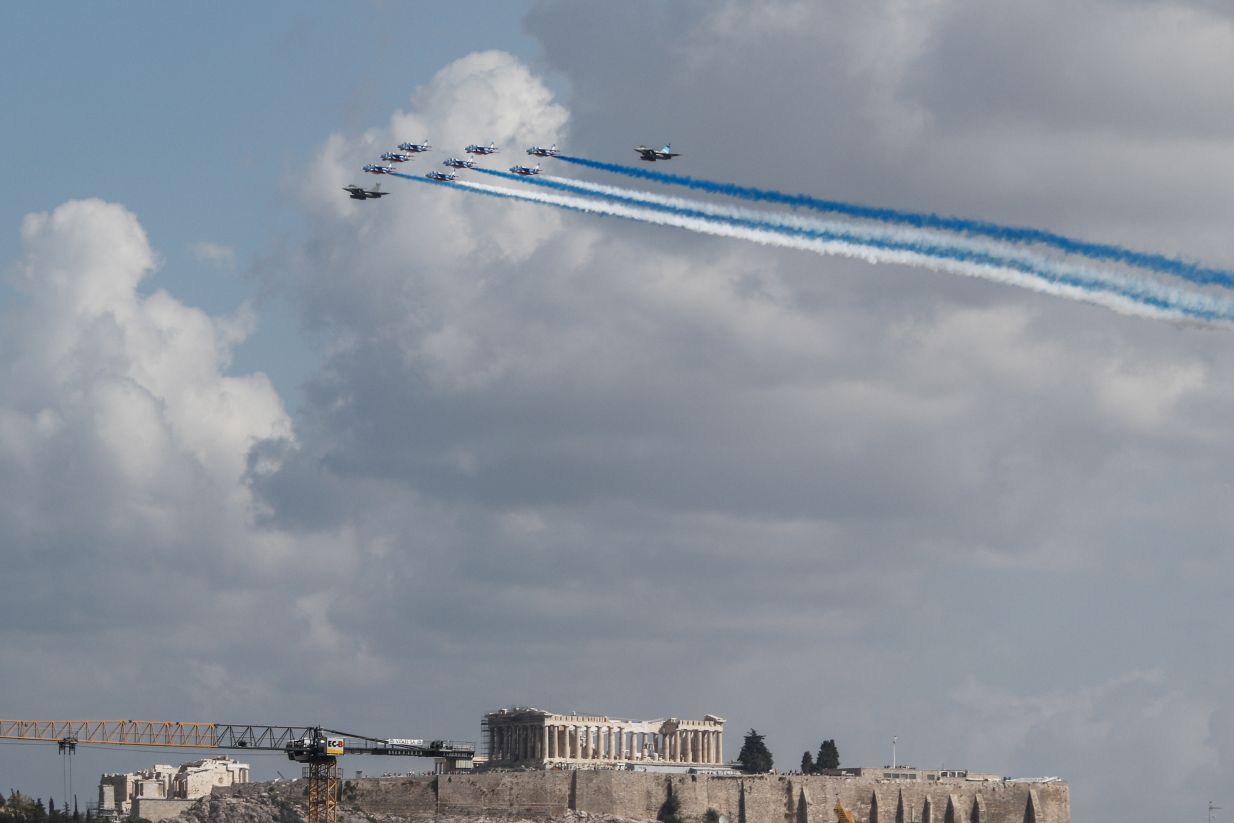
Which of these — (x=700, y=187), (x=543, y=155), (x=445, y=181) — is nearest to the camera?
(x=700, y=187)

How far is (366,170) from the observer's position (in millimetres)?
184375

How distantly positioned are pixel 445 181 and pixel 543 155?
50.7ft

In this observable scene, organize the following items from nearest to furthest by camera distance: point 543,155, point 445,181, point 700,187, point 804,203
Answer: point 804,203
point 700,187
point 543,155
point 445,181

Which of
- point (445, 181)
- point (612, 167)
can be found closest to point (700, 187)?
point (612, 167)

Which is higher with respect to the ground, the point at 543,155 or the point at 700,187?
the point at 543,155

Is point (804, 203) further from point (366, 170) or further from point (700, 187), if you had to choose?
point (366, 170)

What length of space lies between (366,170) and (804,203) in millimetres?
66102

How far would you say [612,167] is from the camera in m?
142

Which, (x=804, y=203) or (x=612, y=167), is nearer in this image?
(x=804, y=203)

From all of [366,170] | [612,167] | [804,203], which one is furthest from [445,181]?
[804,203]

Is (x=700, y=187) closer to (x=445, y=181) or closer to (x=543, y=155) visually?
(x=543, y=155)

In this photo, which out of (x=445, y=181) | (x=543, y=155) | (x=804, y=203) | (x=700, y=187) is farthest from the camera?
(x=445, y=181)

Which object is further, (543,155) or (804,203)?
(543,155)

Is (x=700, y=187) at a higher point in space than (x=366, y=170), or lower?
lower
